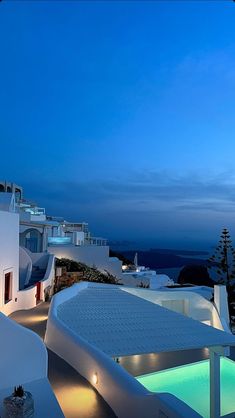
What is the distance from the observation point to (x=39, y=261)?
18.9 m

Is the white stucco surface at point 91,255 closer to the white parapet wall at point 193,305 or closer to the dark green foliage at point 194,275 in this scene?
the white parapet wall at point 193,305

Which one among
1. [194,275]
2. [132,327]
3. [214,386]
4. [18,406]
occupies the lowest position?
[194,275]

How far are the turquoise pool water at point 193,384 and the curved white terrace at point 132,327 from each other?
2.28m

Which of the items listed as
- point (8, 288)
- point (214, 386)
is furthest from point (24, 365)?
point (8, 288)

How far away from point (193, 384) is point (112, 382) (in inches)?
294

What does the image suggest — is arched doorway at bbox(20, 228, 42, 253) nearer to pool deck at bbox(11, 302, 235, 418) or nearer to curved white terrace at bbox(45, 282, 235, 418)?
curved white terrace at bbox(45, 282, 235, 418)

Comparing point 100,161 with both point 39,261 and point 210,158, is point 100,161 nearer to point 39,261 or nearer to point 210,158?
point 210,158

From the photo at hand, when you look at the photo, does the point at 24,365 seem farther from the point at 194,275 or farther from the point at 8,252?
the point at 194,275

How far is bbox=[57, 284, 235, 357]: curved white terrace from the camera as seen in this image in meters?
6.91

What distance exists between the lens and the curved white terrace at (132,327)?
6910 millimetres

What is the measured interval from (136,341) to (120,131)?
18.9m

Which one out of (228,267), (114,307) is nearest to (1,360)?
(114,307)

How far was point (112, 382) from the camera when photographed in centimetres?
505

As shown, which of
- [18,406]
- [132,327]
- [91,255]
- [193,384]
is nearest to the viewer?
[18,406]
